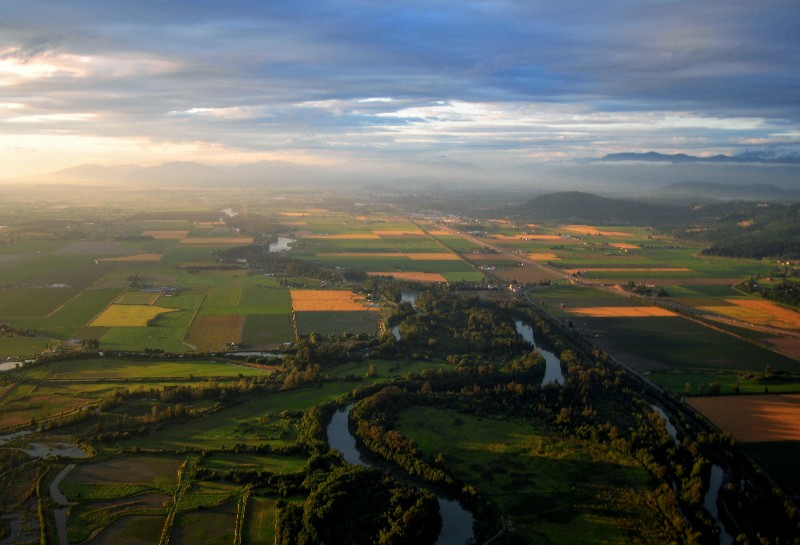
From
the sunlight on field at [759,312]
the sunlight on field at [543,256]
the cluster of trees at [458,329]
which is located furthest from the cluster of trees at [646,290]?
the sunlight on field at [543,256]

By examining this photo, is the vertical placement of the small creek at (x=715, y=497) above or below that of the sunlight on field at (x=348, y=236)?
below

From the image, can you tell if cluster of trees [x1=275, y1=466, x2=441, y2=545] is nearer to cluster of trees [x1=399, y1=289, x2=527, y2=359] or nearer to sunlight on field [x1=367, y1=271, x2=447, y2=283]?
cluster of trees [x1=399, y1=289, x2=527, y2=359]

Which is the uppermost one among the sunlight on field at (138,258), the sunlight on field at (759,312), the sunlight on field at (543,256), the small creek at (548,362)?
the sunlight on field at (543,256)

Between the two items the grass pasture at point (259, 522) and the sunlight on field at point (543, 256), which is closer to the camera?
the grass pasture at point (259, 522)

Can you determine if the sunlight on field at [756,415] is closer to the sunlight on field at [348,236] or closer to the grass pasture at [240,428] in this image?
the grass pasture at [240,428]

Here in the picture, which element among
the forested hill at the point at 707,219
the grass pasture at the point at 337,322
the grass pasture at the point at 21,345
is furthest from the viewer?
the forested hill at the point at 707,219

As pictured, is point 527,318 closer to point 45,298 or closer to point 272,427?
point 272,427

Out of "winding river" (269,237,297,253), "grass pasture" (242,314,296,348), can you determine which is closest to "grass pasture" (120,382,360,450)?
"grass pasture" (242,314,296,348)

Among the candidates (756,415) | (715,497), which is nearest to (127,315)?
(715,497)
